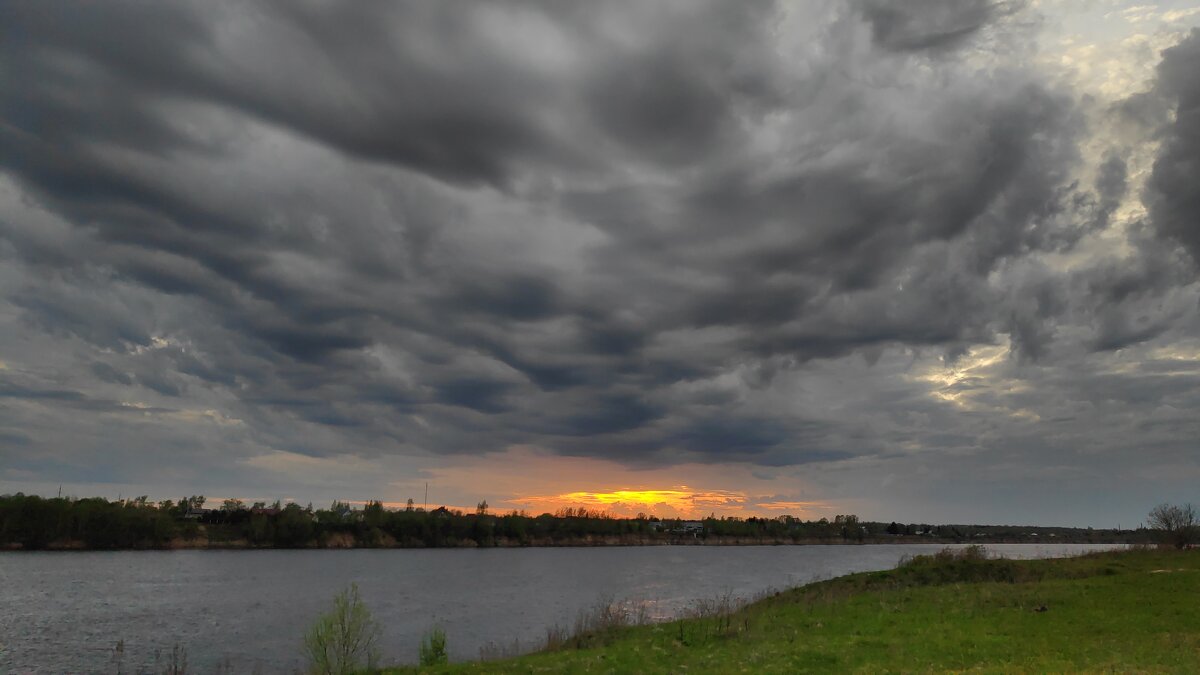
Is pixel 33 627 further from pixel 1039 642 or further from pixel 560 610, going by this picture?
pixel 1039 642

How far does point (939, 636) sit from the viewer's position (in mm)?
29984

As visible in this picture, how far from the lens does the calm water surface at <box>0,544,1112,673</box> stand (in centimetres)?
4694

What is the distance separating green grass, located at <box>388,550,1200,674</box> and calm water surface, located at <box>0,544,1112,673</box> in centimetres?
1586

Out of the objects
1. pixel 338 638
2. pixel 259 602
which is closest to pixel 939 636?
pixel 338 638

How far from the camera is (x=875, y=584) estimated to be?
62969 mm

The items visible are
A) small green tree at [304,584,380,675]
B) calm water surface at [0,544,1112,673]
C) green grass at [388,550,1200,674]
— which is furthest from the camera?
calm water surface at [0,544,1112,673]

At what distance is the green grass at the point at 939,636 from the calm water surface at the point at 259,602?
15864 millimetres

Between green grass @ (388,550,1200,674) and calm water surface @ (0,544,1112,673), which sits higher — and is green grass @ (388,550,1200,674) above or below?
above

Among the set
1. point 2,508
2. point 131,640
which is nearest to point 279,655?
point 131,640

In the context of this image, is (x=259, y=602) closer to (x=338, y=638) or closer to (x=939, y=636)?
(x=338, y=638)

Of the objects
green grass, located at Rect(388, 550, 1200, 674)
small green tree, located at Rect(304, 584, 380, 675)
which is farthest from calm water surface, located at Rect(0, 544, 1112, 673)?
green grass, located at Rect(388, 550, 1200, 674)

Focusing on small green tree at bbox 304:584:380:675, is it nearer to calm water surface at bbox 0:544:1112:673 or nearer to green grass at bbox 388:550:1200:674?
green grass at bbox 388:550:1200:674

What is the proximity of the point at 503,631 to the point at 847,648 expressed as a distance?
110 feet

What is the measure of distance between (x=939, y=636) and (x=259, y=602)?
69844 millimetres
